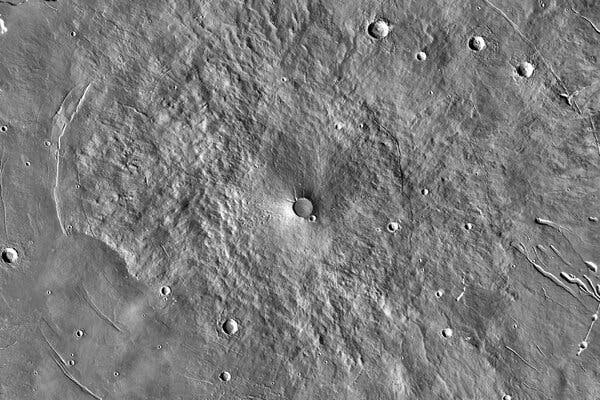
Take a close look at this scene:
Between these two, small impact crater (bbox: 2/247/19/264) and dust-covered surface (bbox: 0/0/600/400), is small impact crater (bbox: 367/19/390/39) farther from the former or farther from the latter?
small impact crater (bbox: 2/247/19/264)

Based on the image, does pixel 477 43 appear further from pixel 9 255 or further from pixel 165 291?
pixel 9 255

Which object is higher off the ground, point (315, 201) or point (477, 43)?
point (477, 43)

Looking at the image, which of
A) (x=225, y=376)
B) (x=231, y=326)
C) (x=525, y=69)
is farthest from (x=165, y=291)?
(x=525, y=69)

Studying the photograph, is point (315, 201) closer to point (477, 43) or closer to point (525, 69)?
point (477, 43)

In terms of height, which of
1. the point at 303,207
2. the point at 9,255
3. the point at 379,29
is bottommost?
the point at 9,255

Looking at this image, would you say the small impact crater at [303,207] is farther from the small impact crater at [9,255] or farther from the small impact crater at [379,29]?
the small impact crater at [9,255]

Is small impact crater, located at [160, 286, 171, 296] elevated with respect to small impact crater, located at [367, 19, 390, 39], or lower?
lower

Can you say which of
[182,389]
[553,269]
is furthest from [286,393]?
[553,269]

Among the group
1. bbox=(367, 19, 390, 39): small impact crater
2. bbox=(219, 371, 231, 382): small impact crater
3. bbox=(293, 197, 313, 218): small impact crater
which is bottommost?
bbox=(219, 371, 231, 382): small impact crater

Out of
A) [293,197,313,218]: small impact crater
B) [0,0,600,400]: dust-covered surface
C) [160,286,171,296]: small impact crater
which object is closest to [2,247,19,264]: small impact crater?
[0,0,600,400]: dust-covered surface
